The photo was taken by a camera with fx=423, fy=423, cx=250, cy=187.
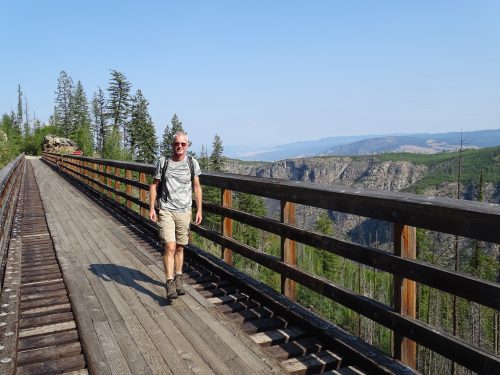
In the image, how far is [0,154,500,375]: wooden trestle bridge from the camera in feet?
9.33

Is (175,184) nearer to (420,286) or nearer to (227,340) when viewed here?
(227,340)

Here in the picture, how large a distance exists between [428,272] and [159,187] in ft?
10.8

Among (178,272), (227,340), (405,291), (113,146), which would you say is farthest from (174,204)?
(113,146)

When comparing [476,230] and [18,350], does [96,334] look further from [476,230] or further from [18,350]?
[476,230]

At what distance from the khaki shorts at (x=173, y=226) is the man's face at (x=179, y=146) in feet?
2.36

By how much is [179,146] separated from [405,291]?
9.63 ft

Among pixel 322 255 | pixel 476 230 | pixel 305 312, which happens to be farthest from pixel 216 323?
pixel 322 255

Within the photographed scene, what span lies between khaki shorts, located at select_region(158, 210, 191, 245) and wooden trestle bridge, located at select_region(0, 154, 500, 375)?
0.67m

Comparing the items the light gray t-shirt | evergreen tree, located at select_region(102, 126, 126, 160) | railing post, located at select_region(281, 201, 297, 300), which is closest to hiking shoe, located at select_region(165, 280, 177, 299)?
the light gray t-shirt

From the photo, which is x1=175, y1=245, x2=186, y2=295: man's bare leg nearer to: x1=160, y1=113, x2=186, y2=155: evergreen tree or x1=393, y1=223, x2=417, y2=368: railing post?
x1=393, y1=223, x2=417, y2=368: railing post

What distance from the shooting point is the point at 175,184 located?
16.5ft

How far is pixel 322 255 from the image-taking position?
62344 millimetres

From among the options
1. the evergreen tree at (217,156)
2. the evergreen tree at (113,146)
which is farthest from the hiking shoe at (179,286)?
the evergreen tree at (217,156)

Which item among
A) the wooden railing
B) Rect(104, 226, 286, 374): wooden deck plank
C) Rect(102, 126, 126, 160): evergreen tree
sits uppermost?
Rect(102, 126, 126, 160): evergreen tree
